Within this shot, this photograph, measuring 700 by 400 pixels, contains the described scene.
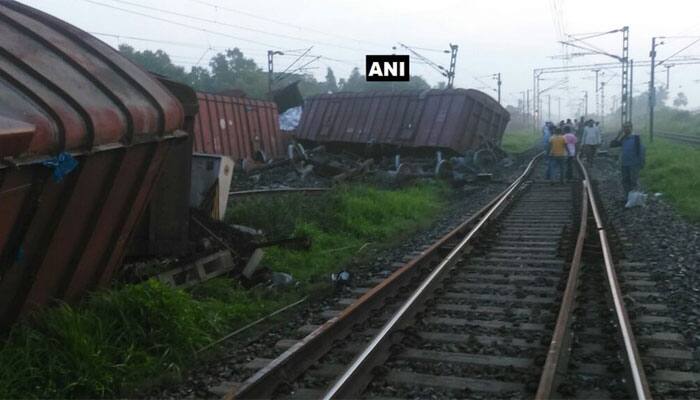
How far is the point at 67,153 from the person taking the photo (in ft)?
15.2

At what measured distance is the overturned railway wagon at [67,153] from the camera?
4.39m

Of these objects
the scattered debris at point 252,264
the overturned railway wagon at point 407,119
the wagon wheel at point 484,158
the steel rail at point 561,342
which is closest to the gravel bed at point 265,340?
the scattered debris at point 252,264

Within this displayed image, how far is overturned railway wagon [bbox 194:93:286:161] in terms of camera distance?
68.4 ft

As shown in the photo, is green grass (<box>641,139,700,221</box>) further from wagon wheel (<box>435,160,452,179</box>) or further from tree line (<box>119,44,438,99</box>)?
tree line (<box>119,44,438,99</box>)

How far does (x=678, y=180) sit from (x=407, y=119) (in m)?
8.79

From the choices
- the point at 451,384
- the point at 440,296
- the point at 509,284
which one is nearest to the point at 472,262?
the point at 509,284

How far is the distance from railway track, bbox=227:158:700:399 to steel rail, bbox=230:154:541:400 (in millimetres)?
12

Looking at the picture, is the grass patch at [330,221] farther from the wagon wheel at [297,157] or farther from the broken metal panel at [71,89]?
the wagon wheel at [297,157]

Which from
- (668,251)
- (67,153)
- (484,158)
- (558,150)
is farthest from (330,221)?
(484,158)

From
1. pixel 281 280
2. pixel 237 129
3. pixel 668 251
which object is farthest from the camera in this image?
Result: pixel 237 129

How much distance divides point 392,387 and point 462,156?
1869 centimetres

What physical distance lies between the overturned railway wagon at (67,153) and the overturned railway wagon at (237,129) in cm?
1344

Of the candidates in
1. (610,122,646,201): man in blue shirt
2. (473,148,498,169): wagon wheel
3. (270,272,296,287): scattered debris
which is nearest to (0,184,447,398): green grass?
(270,272,296,287): scattered debris

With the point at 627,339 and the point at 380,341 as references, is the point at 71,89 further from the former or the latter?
the point at 627,339
